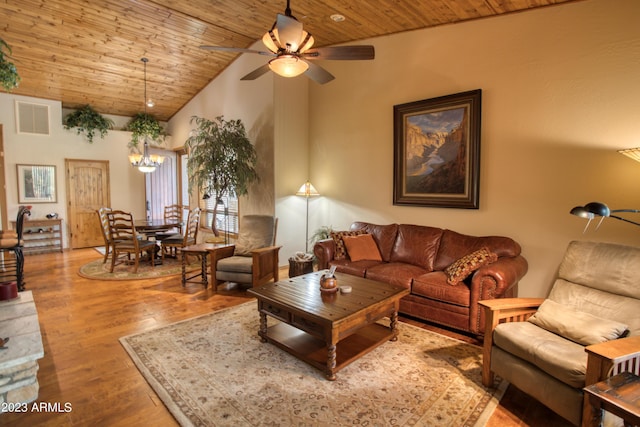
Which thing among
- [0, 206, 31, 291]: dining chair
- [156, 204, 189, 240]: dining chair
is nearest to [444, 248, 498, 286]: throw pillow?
[156, 204, 189, 240]: dining chair

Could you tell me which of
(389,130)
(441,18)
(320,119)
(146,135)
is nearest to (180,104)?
(146,135)

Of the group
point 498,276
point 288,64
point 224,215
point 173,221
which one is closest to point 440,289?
point 498,276

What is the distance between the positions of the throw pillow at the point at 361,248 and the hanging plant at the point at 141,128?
6060 millimetres

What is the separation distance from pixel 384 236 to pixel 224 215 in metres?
3.62

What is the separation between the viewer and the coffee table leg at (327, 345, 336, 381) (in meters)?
2.45

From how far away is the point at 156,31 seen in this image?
511 cm

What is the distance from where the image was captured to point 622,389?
1.54 m

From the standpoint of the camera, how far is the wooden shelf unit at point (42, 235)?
22.5 feet

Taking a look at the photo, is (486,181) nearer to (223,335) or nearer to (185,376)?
(223,335)

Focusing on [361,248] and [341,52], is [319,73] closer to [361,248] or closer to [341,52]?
[341,52]

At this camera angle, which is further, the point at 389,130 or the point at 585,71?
the point at 389,130

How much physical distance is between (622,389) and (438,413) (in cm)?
98

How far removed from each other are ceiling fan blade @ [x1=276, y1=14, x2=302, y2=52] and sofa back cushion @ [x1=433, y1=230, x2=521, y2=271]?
2732 mm

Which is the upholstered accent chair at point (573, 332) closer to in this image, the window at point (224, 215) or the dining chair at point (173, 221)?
the window at point (224, 215)
